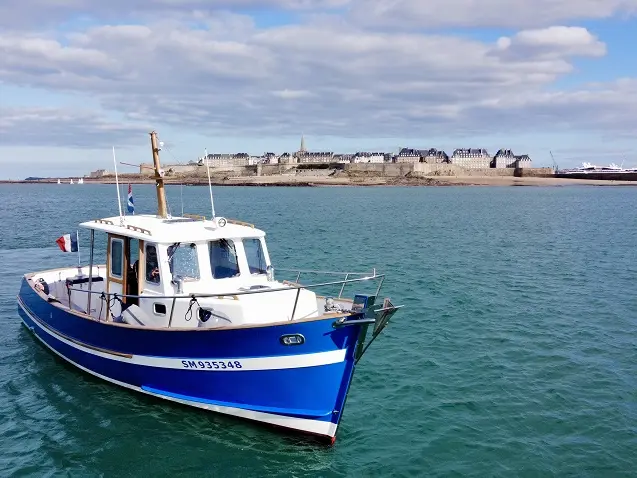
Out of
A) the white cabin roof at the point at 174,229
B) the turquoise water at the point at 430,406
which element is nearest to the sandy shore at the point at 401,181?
the turquoise water at the point at 430,406

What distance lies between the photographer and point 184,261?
43.0 ft

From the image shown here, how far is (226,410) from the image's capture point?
39.4 ft

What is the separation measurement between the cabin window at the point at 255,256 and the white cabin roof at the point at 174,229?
27cm

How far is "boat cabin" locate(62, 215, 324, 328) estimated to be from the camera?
12.2m

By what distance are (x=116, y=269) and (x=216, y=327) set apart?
4.20 m

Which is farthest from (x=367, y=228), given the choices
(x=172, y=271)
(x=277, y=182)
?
(x=277, y=182)

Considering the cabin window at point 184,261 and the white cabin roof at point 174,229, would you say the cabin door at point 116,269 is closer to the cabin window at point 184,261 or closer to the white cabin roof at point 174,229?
the white cabin roof at point 174,229

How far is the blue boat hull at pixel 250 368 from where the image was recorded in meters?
11.0

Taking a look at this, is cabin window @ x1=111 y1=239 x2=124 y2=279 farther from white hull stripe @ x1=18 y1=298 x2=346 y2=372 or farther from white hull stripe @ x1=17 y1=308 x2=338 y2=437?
white hull stripe @ x1=17 y1=308 x2=338 y2=437

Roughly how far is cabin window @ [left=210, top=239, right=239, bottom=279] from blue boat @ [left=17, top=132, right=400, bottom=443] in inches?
0.9

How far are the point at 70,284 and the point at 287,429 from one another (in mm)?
8547

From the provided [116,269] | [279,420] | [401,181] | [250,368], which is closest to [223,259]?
[116,269]

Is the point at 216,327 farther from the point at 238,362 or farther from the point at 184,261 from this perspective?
the point at 184,261

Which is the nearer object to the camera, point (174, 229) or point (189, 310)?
point (189, 310)
